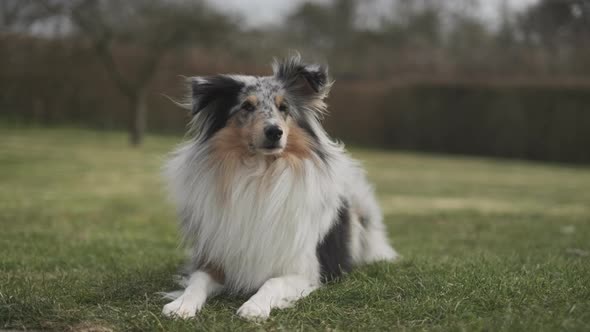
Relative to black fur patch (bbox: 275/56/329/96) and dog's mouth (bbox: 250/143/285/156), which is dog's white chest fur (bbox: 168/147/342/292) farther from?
black fur patch (bbox: 275/56/329/96)

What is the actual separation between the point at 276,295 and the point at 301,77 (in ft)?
5.25

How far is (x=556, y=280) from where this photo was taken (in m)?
4.09

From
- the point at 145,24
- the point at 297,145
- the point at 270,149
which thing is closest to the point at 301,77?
the point at 297,145

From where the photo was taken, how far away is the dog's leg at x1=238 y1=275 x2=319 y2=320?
359 cm

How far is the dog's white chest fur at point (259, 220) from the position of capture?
4.18 meters

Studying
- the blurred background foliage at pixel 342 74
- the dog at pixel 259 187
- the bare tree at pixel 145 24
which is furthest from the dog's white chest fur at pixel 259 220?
the bare tree at pixel 145 24

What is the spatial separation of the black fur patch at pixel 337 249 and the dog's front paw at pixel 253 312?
82 cm

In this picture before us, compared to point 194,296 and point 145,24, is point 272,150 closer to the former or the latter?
point 194,296

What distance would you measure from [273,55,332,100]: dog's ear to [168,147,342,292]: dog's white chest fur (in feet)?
1.96

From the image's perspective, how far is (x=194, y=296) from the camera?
3.81 m

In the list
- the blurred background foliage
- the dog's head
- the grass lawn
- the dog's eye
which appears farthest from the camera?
the blurred background foliage

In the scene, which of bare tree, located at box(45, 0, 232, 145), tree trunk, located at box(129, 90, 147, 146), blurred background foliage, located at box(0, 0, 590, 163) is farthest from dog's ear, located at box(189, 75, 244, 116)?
tree trunk, located at box(129, 90, 147, 146)

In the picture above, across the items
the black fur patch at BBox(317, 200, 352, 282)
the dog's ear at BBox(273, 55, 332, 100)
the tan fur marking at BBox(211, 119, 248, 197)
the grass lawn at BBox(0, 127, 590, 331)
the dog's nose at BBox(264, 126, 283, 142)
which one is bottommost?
the grass lawn at BBox(0, 127, 590, 331)

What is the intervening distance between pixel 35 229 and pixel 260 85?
4.64 meters
